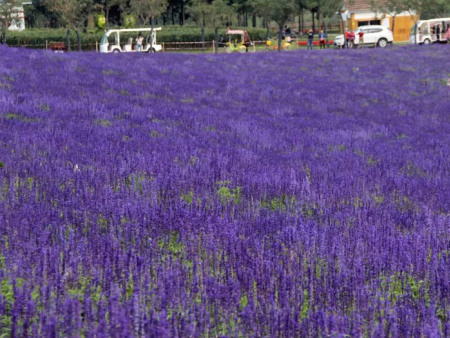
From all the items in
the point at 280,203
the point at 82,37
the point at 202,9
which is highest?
the point at 202,9

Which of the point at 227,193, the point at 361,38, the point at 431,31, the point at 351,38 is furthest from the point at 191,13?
the point at 227,193

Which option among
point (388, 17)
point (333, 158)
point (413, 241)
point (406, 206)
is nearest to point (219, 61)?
point (333, 158)

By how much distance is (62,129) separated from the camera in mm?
9508

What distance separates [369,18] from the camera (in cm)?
7969

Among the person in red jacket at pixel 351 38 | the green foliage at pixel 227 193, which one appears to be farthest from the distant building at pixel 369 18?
the green foliage at pixel 227 193

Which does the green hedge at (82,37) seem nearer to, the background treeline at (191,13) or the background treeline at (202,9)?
the background treeline at (191,13)

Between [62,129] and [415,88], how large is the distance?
18641mm

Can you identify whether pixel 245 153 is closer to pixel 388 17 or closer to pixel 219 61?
pixel 219 61

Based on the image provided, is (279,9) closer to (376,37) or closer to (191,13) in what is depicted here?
(191,13)

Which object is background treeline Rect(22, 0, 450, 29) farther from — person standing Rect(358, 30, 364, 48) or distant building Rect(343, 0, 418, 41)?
person standing Rect(358, 30, 364, 48)

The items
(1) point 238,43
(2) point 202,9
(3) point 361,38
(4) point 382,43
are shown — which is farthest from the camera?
(1) point 238,43

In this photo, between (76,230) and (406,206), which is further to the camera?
(406,206)

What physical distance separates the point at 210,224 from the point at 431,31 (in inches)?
2265

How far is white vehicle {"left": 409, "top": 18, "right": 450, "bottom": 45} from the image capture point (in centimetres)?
5653
